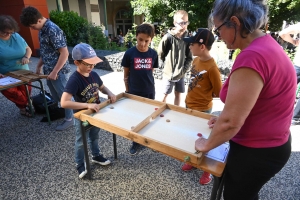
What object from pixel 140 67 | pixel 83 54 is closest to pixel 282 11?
pixel 140 67

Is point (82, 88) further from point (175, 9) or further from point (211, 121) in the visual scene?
point (175, 9)

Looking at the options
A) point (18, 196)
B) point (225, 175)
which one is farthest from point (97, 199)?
point (225, 175)

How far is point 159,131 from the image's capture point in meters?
1.63

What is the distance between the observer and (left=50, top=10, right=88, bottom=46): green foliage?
9.39 m

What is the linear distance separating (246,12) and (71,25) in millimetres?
10004

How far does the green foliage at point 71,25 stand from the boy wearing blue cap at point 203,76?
8.53 metres

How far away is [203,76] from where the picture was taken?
2.15 m

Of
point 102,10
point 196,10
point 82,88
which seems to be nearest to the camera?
point 82,88

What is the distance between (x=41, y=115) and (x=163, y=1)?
1043 centimetres

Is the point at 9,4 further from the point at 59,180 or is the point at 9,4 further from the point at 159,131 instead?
the point at 159,131

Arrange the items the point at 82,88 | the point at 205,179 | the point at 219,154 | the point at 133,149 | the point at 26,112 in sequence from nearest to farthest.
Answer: the point at 219,154, the point at 82,88, the point at 205,179, the point at 133,149, the point at 26,112

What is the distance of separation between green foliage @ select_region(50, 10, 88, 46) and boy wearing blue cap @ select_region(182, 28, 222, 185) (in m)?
8.53

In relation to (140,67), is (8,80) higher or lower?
lower

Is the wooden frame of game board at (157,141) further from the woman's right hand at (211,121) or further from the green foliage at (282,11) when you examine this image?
the green foliage at (282,11)
